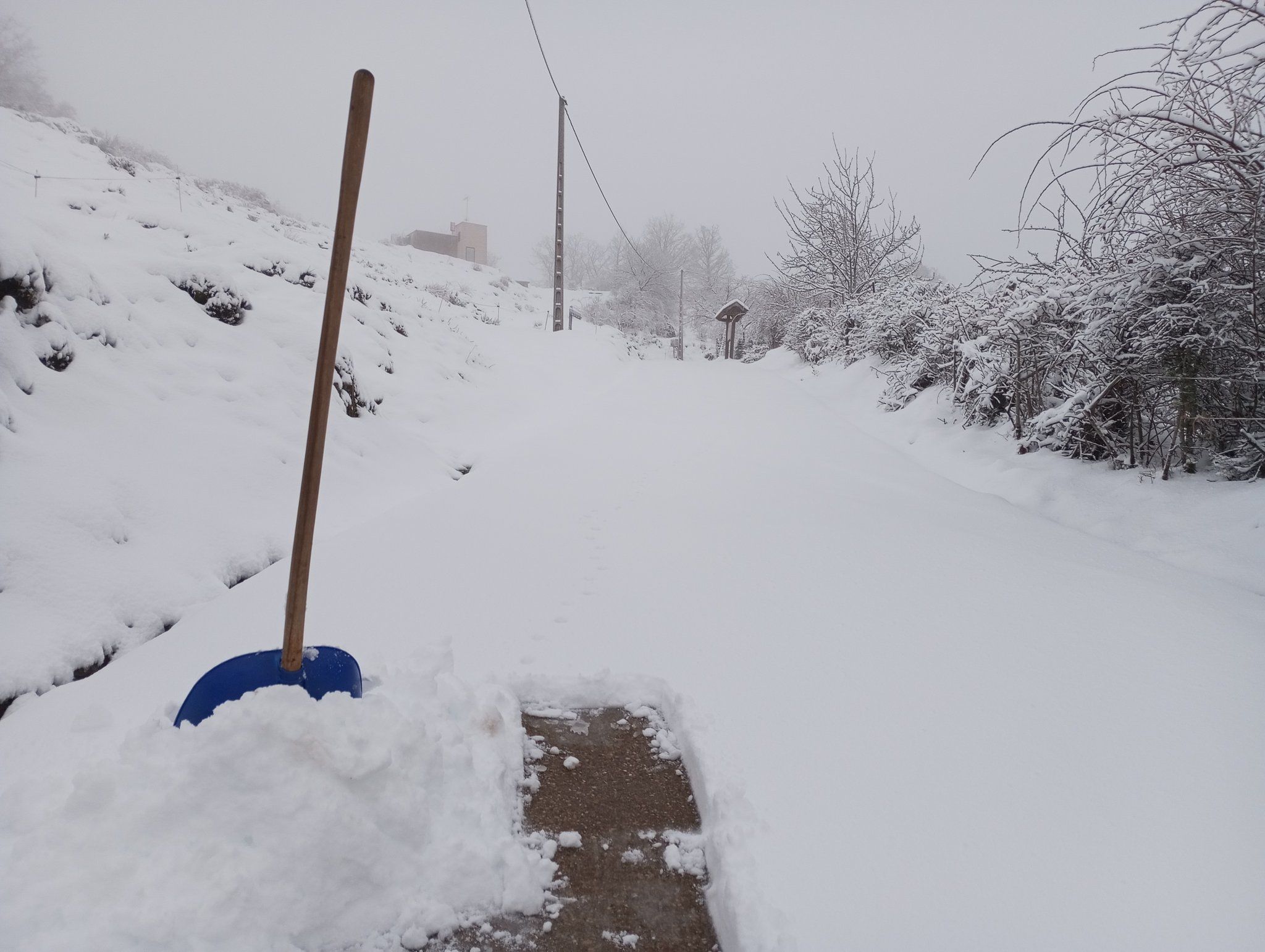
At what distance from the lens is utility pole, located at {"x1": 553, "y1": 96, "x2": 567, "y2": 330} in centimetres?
1259

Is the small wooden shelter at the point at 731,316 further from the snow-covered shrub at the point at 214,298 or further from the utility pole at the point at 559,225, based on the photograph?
the snow-covered shrub at the point at 214,298

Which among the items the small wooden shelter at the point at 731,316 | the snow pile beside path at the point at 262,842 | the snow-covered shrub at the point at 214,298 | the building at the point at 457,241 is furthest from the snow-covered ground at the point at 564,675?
the building at the point at 457,241

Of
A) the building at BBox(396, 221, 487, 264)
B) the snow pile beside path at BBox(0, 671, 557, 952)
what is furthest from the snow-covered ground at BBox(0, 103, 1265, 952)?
Answer: the building at BBox(396, 221, 487, 264)

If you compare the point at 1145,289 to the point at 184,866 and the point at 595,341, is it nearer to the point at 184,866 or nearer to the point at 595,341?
the point at 184,866

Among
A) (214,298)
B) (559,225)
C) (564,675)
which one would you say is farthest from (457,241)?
(564,675)

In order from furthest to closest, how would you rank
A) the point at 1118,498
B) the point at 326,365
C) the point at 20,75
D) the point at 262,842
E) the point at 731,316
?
the point at 731,316, the point at 20,75, the point at 1118,498, the point at 326,365, the point at 262,842

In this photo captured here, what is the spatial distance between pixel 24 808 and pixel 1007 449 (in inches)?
197

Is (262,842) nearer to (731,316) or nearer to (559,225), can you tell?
(559,225)

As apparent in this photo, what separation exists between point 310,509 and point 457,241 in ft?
121

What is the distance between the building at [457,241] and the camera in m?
32.2

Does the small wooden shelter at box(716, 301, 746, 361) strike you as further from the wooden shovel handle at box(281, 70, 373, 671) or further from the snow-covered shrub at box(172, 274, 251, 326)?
the wooden shovel handle at box(281, 70, 373, 671)

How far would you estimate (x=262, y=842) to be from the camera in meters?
0.90

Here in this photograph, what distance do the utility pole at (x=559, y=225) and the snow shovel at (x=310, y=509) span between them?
11.8m

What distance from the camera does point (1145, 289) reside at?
2953mm
